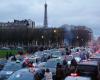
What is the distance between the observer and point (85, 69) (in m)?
19.9

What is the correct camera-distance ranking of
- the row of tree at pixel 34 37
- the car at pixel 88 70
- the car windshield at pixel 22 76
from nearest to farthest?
the car windshield at pixel 22 76
the car at pixel 88 70
the row of tree at pixel 34 37

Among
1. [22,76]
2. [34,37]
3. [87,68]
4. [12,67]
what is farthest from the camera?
[34,37]

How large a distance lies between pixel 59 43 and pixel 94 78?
104 m

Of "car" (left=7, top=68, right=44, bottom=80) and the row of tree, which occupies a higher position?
the row of tree

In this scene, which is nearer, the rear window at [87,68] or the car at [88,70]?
the car at [88,70]

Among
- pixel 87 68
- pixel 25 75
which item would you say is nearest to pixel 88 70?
pixel 87 68

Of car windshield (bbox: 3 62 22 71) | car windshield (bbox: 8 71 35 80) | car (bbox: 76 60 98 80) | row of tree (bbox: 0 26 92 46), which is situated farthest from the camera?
row of tree (bbox: 0 26 92 46)

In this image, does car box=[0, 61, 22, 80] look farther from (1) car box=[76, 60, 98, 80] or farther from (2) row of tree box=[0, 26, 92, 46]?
(2) row of tree box=[0, 26, 92, 46]

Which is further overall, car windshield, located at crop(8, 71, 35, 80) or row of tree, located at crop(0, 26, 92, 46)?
row of tree, located at crop(0, 26, 92, 46)

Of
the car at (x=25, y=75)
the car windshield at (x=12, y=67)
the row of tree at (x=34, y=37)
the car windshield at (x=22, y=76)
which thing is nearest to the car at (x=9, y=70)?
the car windshield at (x=12, y=67)

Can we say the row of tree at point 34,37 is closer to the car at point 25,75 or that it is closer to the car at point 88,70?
the car at point 88,70

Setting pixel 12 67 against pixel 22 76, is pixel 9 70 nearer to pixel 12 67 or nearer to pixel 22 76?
pixel 12 67

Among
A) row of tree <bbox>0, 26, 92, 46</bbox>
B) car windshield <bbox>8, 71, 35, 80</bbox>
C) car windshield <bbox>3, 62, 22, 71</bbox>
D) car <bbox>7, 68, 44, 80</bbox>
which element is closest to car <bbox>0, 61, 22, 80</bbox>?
car windshield <bbox>3, 62, 22, 71</bbox>

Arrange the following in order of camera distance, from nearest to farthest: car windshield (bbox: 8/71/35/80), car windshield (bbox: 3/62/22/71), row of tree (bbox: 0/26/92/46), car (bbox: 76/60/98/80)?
car windshield (bbox: 8/71/35/80), car (bbox: 76/60/98/80), car windshield (bbox: 3/62/22/71), row of tree (bbox: 0/26/92/46)
